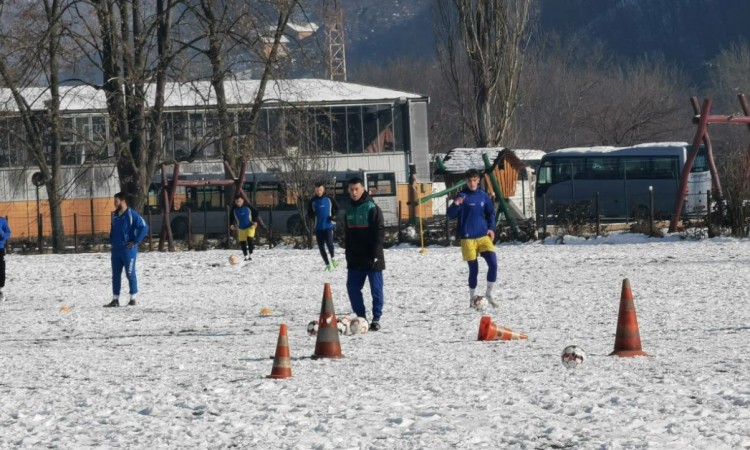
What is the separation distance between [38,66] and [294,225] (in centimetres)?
1491

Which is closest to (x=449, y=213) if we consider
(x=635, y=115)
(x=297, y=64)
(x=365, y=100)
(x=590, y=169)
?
(x=297, y=64)

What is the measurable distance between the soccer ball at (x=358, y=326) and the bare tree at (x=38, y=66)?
23.3m

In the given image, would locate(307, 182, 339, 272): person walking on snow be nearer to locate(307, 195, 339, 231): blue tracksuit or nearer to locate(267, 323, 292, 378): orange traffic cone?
locate(307, 195, 339, 231): blue tracksuit

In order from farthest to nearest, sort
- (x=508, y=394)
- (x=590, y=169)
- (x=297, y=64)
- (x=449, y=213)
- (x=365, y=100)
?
(x=365, y=100) < (x=590, y=169) < (x=297, y=64) < (x=449, y=213) < (x=508, y=394)

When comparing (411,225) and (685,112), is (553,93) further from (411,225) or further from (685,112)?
(411,225)

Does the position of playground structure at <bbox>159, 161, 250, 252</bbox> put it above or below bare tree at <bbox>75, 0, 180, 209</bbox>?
below

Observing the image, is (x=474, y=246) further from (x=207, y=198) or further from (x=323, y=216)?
(x=207, y=198)

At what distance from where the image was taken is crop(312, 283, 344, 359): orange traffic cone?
1365 centimetres

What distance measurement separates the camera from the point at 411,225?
43469 millimetres

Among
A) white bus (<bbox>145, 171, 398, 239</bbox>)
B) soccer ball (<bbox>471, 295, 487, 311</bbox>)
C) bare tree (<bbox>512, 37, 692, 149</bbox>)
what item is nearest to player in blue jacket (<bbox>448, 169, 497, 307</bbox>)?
soccer ball (<bbox>471, 295, 487, 311</bbox>)

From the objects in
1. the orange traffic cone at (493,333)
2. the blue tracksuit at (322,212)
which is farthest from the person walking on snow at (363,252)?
the blue tracksuit at (322,212)

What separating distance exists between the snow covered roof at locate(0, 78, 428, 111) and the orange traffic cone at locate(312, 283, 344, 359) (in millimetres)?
25561

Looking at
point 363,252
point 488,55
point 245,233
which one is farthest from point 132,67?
point 363,252

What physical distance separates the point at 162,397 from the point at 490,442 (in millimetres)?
3234
